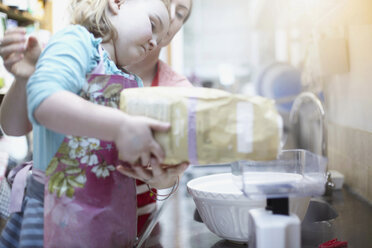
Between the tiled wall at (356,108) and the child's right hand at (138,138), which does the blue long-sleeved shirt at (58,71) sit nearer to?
the child's right hand at (138,138)

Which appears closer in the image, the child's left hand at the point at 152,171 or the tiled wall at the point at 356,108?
the child's left hand at the point at 152,171

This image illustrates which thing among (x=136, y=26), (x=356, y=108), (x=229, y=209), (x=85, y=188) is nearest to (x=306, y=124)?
(x=356, y=108)

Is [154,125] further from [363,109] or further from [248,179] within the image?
[363,109]

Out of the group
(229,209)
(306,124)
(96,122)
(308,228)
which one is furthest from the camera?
(306,124)

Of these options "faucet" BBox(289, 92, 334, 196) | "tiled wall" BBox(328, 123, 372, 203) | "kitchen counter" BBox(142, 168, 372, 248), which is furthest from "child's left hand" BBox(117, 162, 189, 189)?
"faucet" BBox(289, 92, 334, 196)

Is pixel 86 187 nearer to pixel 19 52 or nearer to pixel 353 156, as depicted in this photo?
pixel 19 52

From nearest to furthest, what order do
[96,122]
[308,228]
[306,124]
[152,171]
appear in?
[96,122] < [152,171] < [308,228] < [306,124]

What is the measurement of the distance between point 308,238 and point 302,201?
0.16 meters

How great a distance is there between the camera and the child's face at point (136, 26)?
72 centimetres

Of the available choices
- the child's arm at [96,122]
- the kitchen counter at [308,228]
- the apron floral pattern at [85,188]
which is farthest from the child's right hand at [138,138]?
the kitchen counter at [308,228]

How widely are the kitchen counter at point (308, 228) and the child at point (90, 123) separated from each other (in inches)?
10.2

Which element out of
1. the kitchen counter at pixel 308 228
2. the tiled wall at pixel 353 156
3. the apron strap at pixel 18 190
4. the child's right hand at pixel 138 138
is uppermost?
the child's right hand at pixel 138 138

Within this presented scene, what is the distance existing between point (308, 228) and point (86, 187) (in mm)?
610

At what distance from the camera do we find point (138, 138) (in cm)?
55
